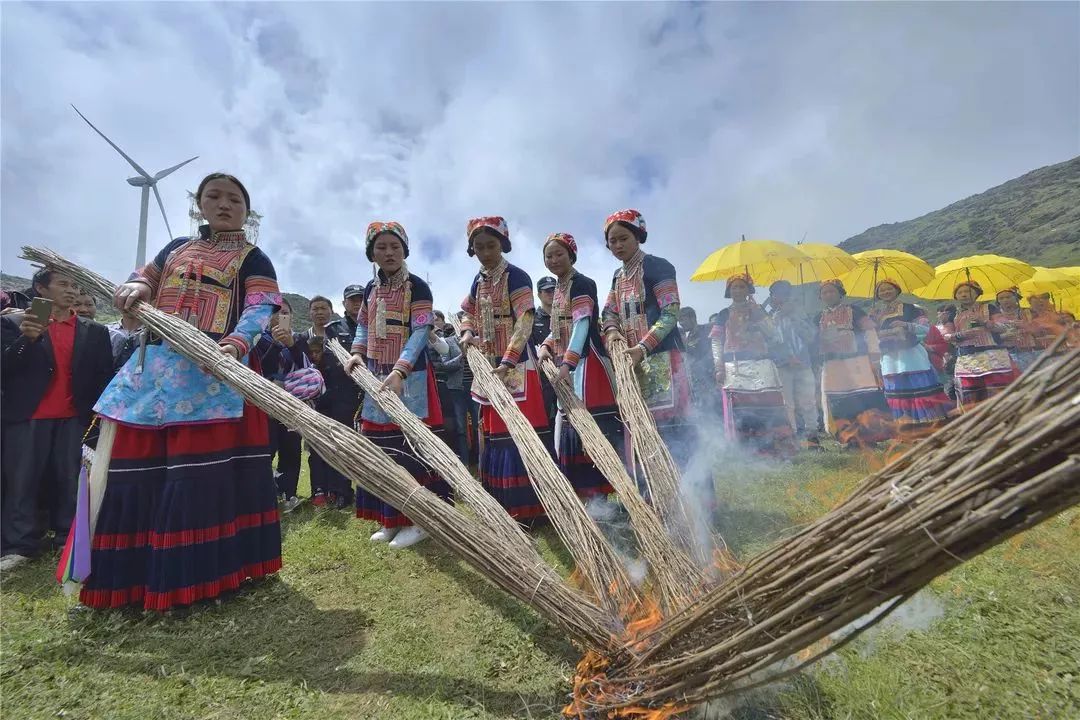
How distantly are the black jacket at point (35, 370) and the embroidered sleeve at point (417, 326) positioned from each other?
2659mm

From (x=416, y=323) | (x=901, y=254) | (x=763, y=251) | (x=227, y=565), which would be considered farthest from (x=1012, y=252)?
(x=227, y=565)

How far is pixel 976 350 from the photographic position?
6.52m

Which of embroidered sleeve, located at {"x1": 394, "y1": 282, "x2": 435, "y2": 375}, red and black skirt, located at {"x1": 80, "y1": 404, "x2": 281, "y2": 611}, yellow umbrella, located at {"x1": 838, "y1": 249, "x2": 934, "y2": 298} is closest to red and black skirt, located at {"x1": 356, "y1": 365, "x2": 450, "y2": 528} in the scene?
embroidered sleeve, located at {"x1": 394, "y1": 282, "x2": 435, "y2": 375}

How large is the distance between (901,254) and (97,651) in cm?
969

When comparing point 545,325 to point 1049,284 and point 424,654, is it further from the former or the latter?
point 1049,284

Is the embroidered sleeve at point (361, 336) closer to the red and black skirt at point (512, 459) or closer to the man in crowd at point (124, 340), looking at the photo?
the red and black skirt at point (512, 459)

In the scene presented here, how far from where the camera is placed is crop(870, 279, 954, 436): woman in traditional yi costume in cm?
642

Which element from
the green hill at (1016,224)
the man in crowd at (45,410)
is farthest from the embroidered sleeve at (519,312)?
the green hill at (1016,224)

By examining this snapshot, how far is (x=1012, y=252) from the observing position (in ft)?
79.8

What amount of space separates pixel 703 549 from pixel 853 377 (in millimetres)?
5824

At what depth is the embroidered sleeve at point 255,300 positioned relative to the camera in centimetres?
273

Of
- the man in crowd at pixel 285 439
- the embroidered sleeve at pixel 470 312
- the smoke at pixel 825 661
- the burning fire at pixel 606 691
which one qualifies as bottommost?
the smoke at pixel 825 661

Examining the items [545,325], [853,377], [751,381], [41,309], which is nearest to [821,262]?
[853,377]

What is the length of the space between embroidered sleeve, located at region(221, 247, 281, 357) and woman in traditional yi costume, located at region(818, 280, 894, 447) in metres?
7.07
